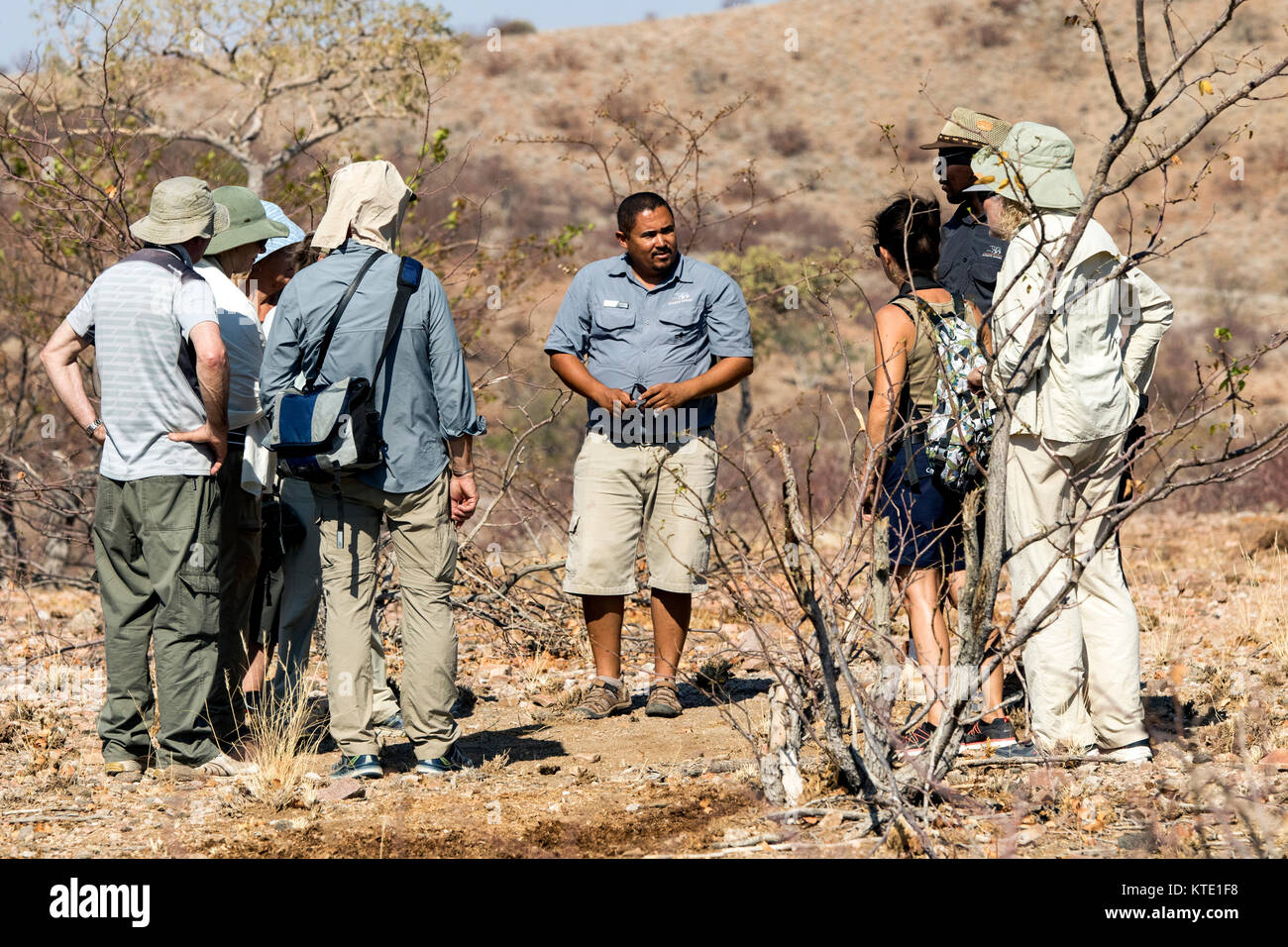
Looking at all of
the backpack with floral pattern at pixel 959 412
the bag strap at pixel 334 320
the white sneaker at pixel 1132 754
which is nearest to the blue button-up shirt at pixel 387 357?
the bag strap at pixel 334 320

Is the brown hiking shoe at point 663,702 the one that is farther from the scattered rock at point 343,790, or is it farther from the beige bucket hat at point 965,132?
the beige bucket hat at point 965,132

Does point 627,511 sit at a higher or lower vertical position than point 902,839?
higher

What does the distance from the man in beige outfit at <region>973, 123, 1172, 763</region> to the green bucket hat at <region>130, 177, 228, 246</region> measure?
247 cm

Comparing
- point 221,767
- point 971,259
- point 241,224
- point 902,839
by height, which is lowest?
point 221,767

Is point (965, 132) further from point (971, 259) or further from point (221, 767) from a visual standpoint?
point (221, 767)

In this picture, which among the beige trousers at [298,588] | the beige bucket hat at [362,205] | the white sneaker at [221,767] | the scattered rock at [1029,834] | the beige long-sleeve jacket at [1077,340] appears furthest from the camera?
the beige trousers at [298,588]

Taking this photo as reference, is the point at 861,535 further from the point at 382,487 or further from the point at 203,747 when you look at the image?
the point at 203,747

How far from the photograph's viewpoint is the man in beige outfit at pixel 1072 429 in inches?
157

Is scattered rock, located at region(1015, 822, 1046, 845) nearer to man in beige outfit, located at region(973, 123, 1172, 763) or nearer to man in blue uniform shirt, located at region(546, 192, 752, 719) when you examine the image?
man in beige outfit, located at region(973, 123, 1172, 763)

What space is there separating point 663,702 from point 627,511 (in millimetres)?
756

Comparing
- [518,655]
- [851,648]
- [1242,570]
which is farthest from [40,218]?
[1242,570]

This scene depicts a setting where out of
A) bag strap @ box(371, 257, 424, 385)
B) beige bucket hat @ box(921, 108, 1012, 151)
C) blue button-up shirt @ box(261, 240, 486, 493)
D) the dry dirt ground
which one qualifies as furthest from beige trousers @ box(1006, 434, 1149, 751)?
bag strap @ box(371, 257, 424, 385)

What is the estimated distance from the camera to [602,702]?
5.32m

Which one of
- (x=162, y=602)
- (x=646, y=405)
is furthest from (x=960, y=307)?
(x=162, y=602)
